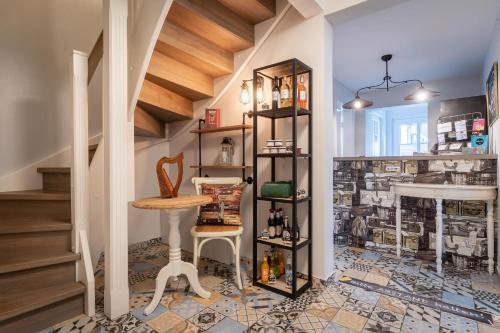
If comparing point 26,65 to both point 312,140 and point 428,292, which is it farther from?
point 428,292

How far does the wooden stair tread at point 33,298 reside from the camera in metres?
1.46

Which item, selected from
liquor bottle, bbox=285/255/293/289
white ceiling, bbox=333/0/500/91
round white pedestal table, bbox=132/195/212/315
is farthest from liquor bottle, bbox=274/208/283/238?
white ceiling, bbox=333/0/500/91

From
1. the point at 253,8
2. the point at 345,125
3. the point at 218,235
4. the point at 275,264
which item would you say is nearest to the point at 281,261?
the point at 275,264

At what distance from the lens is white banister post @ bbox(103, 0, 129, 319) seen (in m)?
1.71

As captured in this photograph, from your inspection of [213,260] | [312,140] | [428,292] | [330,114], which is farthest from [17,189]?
[428,292]

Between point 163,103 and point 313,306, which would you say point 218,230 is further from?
point 163,103

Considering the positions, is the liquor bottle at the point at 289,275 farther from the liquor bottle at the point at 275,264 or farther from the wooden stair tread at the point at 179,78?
the wooden stair tread at the point at 179,78

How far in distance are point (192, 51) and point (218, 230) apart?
5.10 ft

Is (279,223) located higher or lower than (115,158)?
lower

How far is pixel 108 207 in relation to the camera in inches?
67.9

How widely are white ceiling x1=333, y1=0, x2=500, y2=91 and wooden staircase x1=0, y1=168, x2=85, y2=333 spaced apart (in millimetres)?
3268

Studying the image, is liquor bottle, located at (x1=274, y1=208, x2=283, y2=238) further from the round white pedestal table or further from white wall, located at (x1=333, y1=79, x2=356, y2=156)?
white wall, located at (x1=333, y1=79, x2=356, y2=156)

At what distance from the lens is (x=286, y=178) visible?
2.39 metres

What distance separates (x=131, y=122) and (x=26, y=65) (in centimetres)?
143
